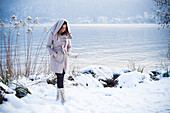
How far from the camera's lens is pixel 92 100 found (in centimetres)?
369

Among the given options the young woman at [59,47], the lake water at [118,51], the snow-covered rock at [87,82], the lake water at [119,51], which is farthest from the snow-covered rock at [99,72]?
the lake water at [119,51]

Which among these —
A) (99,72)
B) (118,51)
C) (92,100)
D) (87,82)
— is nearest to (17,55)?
(87,82)

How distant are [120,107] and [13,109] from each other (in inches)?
78.4

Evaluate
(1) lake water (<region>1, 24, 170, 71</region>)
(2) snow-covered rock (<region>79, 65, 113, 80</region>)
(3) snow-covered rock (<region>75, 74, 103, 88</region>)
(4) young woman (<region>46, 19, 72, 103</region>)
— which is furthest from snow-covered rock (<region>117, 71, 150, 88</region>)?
(4) young woman (<region>46, 19, 72, 103</region>)

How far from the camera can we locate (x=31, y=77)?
489cm

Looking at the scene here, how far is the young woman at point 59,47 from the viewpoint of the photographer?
339 centimetres

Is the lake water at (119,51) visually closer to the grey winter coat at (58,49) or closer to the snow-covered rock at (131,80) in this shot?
the snow-covered rock at (131,80)

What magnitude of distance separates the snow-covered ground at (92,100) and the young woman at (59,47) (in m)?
0.42

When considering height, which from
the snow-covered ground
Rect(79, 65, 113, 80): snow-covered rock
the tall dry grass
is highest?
the tall dry grass

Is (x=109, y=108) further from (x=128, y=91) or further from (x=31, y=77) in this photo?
(x=31, y=77)

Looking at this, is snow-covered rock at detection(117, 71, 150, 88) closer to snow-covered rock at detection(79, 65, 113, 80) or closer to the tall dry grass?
snow-covered rock at detection(79, 65, 113, 80)

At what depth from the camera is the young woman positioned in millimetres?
3395

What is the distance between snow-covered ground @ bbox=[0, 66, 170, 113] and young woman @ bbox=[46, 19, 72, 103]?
0.42 meters

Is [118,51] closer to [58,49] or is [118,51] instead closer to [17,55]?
[17,55]
